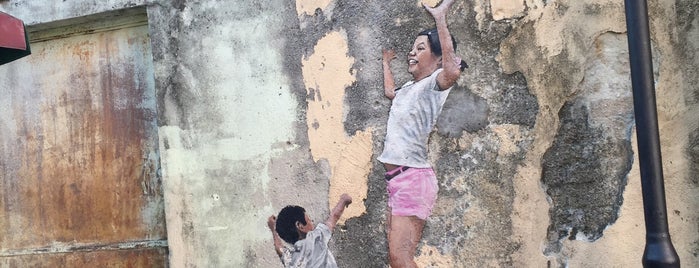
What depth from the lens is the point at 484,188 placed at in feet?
10.3

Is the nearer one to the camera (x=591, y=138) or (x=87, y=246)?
(x=591, y=138)

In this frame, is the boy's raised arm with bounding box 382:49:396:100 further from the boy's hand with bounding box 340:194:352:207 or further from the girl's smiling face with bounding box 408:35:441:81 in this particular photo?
the boy's hand with bounding box 340:194:352:207

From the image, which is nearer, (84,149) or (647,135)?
(647,135)

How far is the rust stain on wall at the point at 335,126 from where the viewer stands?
3371 mm

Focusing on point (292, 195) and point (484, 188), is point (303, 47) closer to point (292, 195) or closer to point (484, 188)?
point (292, 195)

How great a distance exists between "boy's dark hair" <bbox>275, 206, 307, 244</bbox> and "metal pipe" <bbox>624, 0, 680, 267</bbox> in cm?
164

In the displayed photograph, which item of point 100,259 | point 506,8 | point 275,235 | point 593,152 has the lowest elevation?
point 100,259

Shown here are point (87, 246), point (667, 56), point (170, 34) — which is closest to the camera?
point (667, 56)

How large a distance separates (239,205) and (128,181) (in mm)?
821

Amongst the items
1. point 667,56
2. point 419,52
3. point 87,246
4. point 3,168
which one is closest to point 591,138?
point 667,56

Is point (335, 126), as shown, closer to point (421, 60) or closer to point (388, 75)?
point (388, 75)

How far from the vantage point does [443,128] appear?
3.23 metres

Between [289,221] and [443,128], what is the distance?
0.94m

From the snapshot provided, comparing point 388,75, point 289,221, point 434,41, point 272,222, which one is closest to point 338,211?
point 289,221
